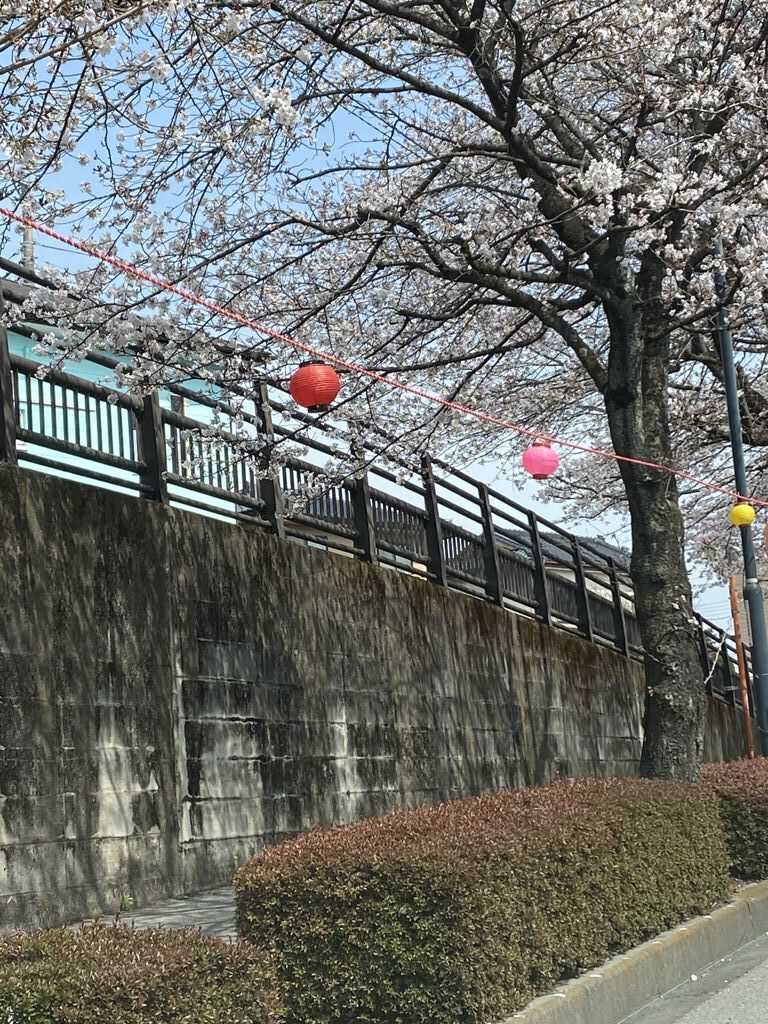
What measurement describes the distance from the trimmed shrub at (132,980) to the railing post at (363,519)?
811 cm

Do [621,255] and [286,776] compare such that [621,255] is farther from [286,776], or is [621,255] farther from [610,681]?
[610,681]

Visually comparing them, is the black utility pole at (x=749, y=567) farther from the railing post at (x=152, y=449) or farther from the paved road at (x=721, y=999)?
the railing post at (x=152, y=449)

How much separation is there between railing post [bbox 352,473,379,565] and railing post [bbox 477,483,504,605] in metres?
3.28

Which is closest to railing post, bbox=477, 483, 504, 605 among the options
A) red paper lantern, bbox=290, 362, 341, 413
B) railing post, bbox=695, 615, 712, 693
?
red paper lantern, bbox=290, 362, 341, 413

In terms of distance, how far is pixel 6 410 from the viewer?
7.91 m

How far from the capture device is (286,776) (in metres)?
10.0

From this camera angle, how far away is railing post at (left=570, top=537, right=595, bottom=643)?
18.7m

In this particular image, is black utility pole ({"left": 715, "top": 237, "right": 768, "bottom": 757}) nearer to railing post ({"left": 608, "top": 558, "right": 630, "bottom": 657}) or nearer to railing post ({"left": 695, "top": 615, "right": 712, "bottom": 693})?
railing post ({"left": 608, "top": 558, "right": 630, "bottom": 657})

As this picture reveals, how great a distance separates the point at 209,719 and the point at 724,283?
7.12 meters

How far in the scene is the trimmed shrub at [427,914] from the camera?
5.20 meters

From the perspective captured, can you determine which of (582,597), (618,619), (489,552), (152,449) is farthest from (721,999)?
(618,619)

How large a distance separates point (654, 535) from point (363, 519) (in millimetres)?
3237

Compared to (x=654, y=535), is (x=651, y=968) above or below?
below

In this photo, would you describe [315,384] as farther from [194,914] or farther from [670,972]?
[670,972]
